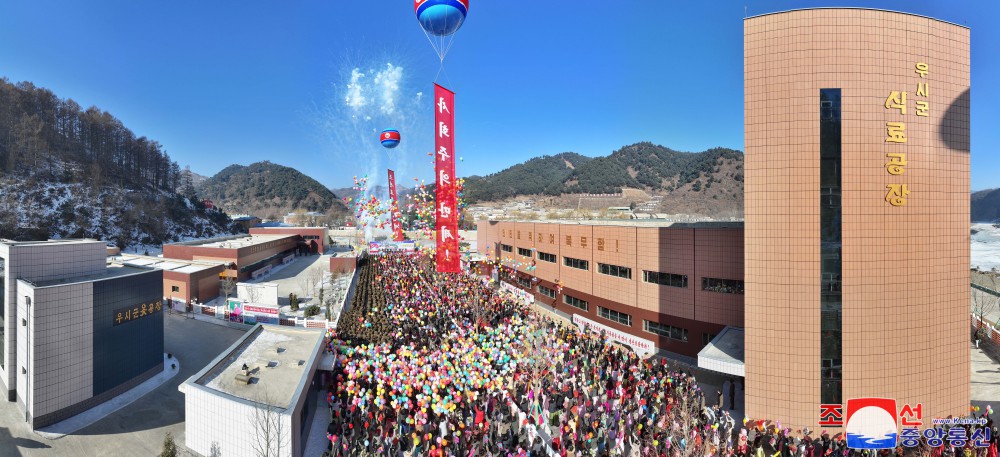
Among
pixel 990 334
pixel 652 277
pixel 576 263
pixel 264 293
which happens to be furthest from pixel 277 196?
pixel 990 334

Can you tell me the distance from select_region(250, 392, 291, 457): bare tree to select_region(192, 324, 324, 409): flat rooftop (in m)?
0.35

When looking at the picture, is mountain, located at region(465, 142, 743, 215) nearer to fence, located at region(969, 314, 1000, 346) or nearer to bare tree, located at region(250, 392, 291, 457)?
fence, located at region(969, 314, 1000, 346)

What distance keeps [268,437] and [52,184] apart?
205 feet

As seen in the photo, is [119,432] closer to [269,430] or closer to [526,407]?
[269,430]

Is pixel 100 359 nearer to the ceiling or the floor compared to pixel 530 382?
nearer to the ceiling

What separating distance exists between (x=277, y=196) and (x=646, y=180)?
89.3m

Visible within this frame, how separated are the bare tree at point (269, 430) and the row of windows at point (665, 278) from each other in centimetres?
1341

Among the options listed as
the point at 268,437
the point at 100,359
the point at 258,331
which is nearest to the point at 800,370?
the point at 268,437

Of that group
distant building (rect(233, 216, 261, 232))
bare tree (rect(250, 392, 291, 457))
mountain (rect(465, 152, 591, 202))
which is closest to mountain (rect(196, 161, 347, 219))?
distant building (rect(233, 216, 261, 232))

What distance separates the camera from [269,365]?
1115 cm

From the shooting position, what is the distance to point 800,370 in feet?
35.3

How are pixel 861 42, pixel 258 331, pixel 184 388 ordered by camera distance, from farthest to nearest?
pixel 258 331 → pixel 861 42 → pixel 184 388

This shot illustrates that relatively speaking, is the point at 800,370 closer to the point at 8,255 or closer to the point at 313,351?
the point at 313,351

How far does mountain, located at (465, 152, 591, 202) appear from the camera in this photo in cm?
9835
